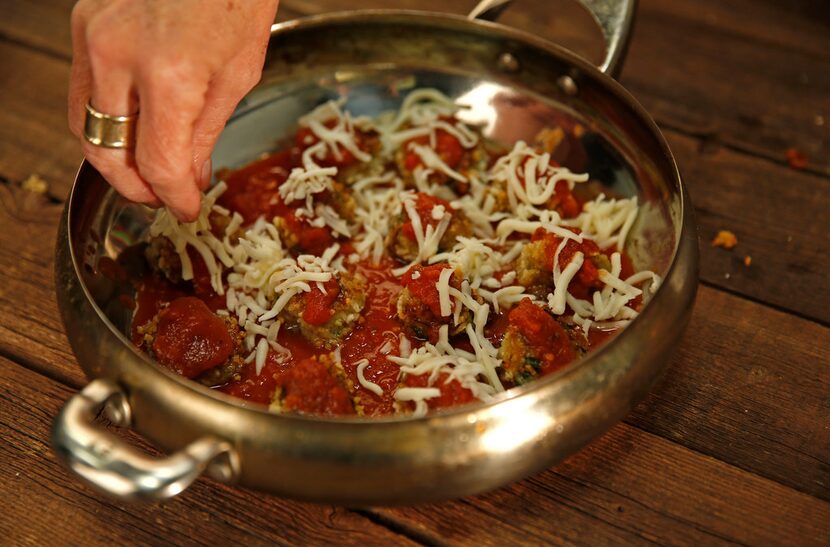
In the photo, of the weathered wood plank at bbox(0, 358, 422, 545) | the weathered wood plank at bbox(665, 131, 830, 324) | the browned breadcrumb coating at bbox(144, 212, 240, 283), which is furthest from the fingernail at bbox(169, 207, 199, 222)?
the weathered wood plank at bbox(665, 131, 830, 324)

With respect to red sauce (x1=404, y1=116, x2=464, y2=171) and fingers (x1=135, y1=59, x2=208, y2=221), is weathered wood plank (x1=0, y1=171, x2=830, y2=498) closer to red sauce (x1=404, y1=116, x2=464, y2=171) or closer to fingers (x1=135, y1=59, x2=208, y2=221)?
fingers (x1=135, y1=59, x2=208, y2=221)

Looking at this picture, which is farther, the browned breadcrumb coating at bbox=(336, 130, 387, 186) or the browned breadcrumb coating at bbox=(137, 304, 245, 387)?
the browned breadcrumb coating at bbox=(336, 130, 387, 186)

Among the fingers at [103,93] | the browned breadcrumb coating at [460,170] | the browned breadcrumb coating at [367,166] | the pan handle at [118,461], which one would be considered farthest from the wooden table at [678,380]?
the browned breadcrumb coating at [367,166]

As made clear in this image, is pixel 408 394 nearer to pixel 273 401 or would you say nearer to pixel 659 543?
pixel 273 401

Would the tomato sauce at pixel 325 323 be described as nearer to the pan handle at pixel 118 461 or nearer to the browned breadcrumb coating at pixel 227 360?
the browned breadcrumb coating at pixel 227 360

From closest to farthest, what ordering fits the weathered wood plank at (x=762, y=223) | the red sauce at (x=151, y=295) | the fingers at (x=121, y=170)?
the fingers at (x=121, y=170)
the red sauce at (x=151, y=295)
the weathered wood plank at (x=762, y=223)

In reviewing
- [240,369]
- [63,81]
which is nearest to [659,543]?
[240,369]
